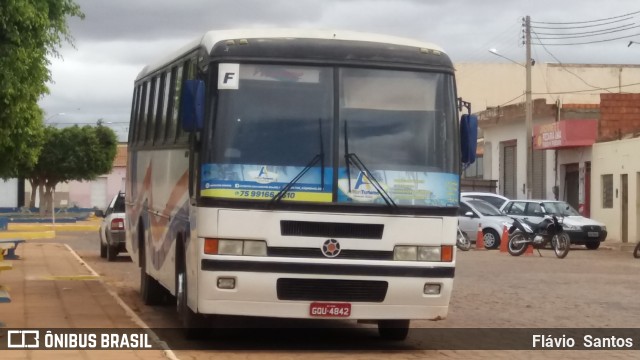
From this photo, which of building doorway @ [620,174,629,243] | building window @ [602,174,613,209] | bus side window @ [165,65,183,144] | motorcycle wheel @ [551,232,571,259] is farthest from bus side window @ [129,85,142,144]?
building window @ [602,174,613,209]

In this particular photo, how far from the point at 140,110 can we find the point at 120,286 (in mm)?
4170

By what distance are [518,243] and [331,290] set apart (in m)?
21.2

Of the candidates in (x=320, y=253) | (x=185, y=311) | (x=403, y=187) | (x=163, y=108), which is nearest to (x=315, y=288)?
(x=320, y=253)

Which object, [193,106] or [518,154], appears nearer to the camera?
[193,106]

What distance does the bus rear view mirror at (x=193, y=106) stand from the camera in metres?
11.4

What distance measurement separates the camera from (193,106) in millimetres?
11383

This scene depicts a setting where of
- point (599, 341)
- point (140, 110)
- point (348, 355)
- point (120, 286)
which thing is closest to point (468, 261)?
point (120, 286)

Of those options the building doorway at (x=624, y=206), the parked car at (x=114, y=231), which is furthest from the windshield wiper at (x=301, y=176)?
the building doorway at (x=624, y=206)

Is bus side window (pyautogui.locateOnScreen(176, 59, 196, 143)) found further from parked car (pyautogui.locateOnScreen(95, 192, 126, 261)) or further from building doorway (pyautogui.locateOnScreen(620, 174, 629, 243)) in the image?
building doorway (pyautogui.locateOnScreen(620, 174, 629, 243))

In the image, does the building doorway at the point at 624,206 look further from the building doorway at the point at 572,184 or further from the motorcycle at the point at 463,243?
the motorcycle at the point at 463,243

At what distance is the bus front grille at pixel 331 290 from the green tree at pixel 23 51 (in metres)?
3.99

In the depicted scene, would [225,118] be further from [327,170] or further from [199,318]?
[199,318]

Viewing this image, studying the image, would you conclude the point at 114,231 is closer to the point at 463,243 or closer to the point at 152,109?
the point at 463,243

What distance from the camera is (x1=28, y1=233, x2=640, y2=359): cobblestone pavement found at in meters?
12.0
